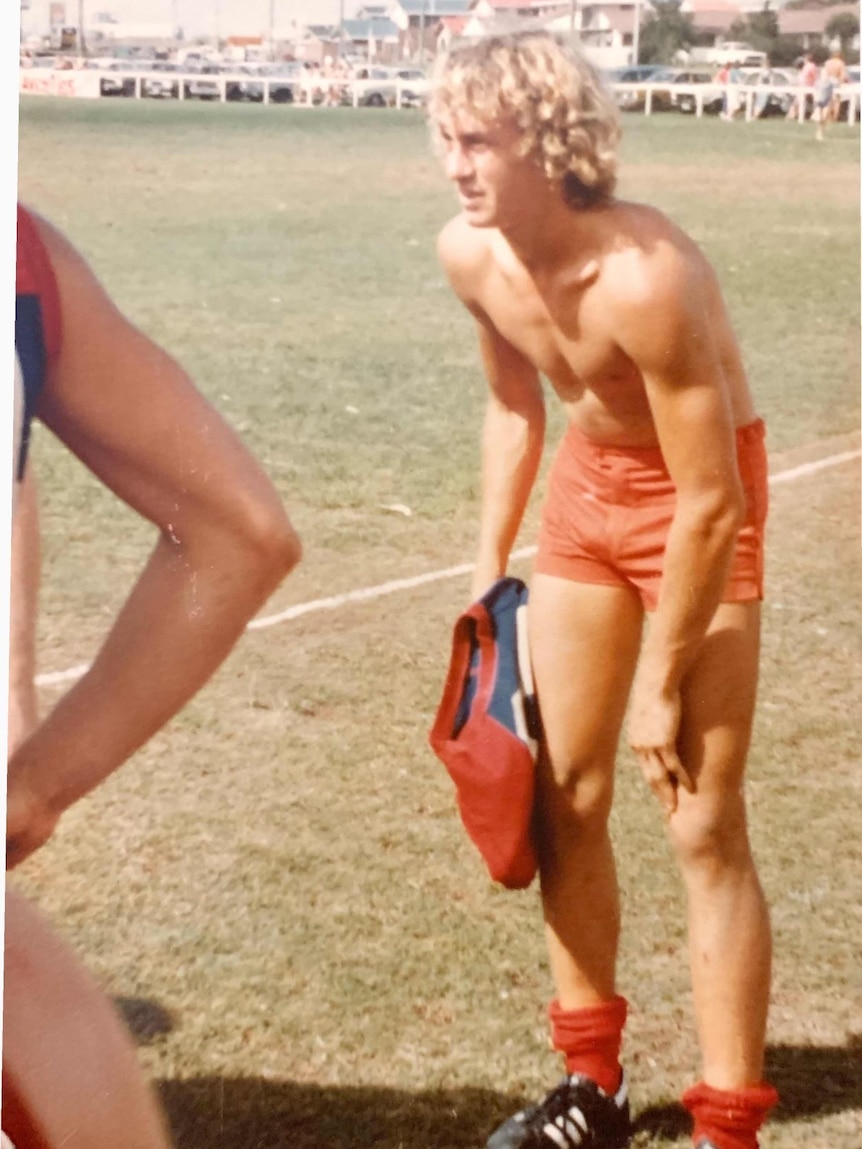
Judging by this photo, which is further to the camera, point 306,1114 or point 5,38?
point 306,1114

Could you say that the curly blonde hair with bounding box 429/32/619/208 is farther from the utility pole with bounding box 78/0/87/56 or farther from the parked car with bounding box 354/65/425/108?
the utility pole with bounding box 78/0/87/56

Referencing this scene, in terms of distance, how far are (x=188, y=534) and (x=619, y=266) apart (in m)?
0.54

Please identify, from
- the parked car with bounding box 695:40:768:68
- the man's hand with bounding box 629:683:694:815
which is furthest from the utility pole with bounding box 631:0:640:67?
the man's hand with bounding box 629:683:694:815

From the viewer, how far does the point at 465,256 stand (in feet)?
4.46

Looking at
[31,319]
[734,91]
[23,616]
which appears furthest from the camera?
[734,91]

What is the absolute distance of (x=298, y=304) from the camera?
4723 millimetres

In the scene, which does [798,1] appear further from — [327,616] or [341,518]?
[341,518]

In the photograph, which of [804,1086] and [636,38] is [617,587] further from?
[636,38]

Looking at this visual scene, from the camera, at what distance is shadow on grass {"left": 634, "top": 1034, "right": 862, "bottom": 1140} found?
1408 millimetres

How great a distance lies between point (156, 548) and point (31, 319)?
134 millimetres

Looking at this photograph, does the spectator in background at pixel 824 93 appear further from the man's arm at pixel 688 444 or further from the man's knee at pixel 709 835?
the man's knee at pixel 709 835

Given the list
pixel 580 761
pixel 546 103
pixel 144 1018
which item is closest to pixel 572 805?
pixel 580 761

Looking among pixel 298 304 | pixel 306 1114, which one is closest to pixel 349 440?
pixel 298 304

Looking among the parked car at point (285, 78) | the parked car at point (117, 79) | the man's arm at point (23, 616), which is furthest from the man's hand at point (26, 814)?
the parked car at point (285, 78)
